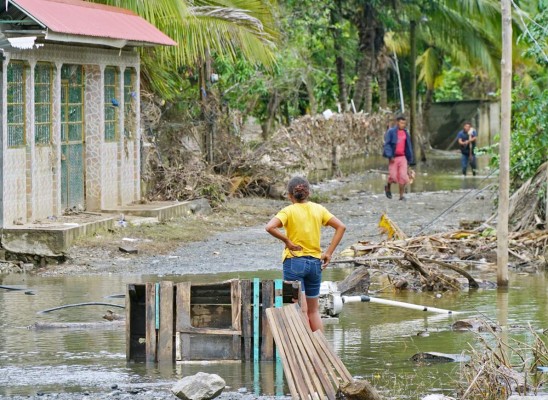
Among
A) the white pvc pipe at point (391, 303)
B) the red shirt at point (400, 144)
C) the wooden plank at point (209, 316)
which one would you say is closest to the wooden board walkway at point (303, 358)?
the wooden plank at point (209, 316)

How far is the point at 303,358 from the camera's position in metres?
8.49

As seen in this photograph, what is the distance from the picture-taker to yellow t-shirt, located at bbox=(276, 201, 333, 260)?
392 inches

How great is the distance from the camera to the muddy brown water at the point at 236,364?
9242 millimetres

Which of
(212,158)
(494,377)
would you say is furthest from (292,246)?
(212,158)

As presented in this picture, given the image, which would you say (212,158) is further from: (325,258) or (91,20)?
(325,258)

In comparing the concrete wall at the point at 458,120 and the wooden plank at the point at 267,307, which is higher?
the concrete wall at the point at 458,120

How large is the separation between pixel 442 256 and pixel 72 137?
21.4ft

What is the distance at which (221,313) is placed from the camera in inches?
394

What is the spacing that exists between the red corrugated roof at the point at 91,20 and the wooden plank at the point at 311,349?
25.7 feet

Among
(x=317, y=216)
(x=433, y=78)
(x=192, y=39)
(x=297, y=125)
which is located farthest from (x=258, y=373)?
(x=433, y=78)

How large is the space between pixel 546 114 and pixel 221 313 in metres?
8.84

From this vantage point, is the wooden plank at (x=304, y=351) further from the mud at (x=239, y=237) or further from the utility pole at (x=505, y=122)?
the utility pole at (x=505, y=122)

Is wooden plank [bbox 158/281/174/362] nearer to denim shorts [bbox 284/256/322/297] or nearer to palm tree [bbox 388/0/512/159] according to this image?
denim shorts [bbox 284/256/322/297]

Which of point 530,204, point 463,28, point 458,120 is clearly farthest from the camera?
point 458,120
